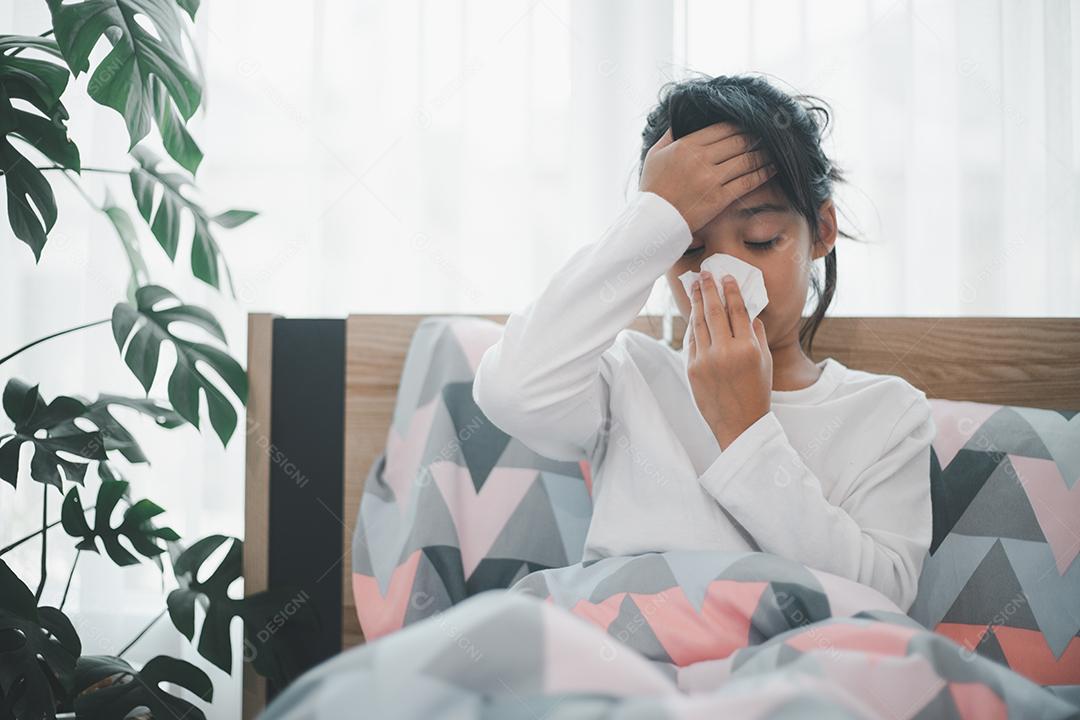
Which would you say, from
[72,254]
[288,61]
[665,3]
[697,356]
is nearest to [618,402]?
[697,356]

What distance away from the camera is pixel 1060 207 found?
4.53 ft

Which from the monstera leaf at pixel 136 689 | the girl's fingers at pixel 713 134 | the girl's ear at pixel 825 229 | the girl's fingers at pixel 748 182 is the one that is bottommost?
the monstera leaf at pixel 136 689

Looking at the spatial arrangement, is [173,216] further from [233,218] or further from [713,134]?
[713,134]

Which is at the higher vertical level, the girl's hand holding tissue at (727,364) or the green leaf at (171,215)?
the green leaf at (171,215)

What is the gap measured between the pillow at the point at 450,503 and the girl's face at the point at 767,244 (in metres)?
0.35

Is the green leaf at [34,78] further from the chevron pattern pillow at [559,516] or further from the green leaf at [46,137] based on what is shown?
the chevron pattern pillow at [559,516]

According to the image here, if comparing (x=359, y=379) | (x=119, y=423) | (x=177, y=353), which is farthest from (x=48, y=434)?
(x=359, y=379)

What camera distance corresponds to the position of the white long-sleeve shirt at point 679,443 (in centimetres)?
81

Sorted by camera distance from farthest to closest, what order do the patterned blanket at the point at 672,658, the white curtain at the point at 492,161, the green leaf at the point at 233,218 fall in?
the white curtain at the point at 492,161
the green leaf at the point at 233,218
the patterned blanket at the point at 672,658

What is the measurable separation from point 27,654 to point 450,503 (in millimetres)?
547

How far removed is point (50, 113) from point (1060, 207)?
5.34 ft

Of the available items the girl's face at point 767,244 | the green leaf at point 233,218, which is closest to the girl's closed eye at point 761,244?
the girl's face at point 767,244

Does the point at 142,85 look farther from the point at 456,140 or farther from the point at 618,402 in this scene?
the point at 618,402

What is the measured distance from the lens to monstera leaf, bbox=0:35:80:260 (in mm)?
1011
